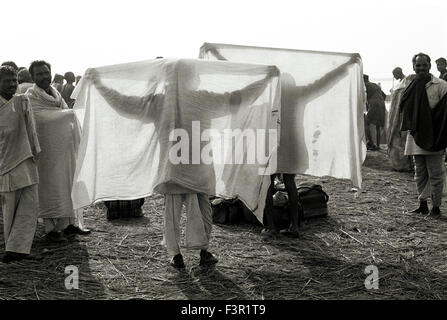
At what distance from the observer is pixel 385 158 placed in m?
12.9

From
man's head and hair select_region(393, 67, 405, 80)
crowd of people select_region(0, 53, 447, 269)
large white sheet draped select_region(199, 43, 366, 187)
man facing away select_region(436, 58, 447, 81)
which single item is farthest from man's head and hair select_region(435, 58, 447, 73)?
large white sheet draped select_region(199, 43, 366, 187)

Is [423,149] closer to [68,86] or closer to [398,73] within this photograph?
[398,73]

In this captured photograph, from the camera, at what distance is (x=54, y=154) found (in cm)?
666

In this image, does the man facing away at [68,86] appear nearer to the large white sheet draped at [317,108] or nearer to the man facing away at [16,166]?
the man facing away at [16,166]

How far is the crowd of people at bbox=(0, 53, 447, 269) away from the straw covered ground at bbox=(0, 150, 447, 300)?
273 mm

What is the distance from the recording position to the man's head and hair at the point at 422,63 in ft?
25.5

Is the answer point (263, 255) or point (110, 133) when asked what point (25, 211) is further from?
point (263, 255)

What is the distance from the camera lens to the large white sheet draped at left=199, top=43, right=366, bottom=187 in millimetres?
6152

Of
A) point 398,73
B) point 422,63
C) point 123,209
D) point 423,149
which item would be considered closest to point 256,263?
point 123,209

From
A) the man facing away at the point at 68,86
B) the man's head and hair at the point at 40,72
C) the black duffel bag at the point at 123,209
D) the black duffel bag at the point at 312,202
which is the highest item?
the man's head and hair at the point at 40,72

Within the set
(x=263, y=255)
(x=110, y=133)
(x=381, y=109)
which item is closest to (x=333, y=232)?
(x=263, y=255)

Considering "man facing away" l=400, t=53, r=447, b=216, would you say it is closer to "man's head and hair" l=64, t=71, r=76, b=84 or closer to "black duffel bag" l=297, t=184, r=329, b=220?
"black duffel bag" l=297, t=184, r=329, b=220

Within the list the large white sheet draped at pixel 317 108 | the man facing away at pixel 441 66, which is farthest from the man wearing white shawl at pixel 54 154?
the man facing away at pixel 441 66

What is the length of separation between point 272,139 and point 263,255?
137 centimetres
